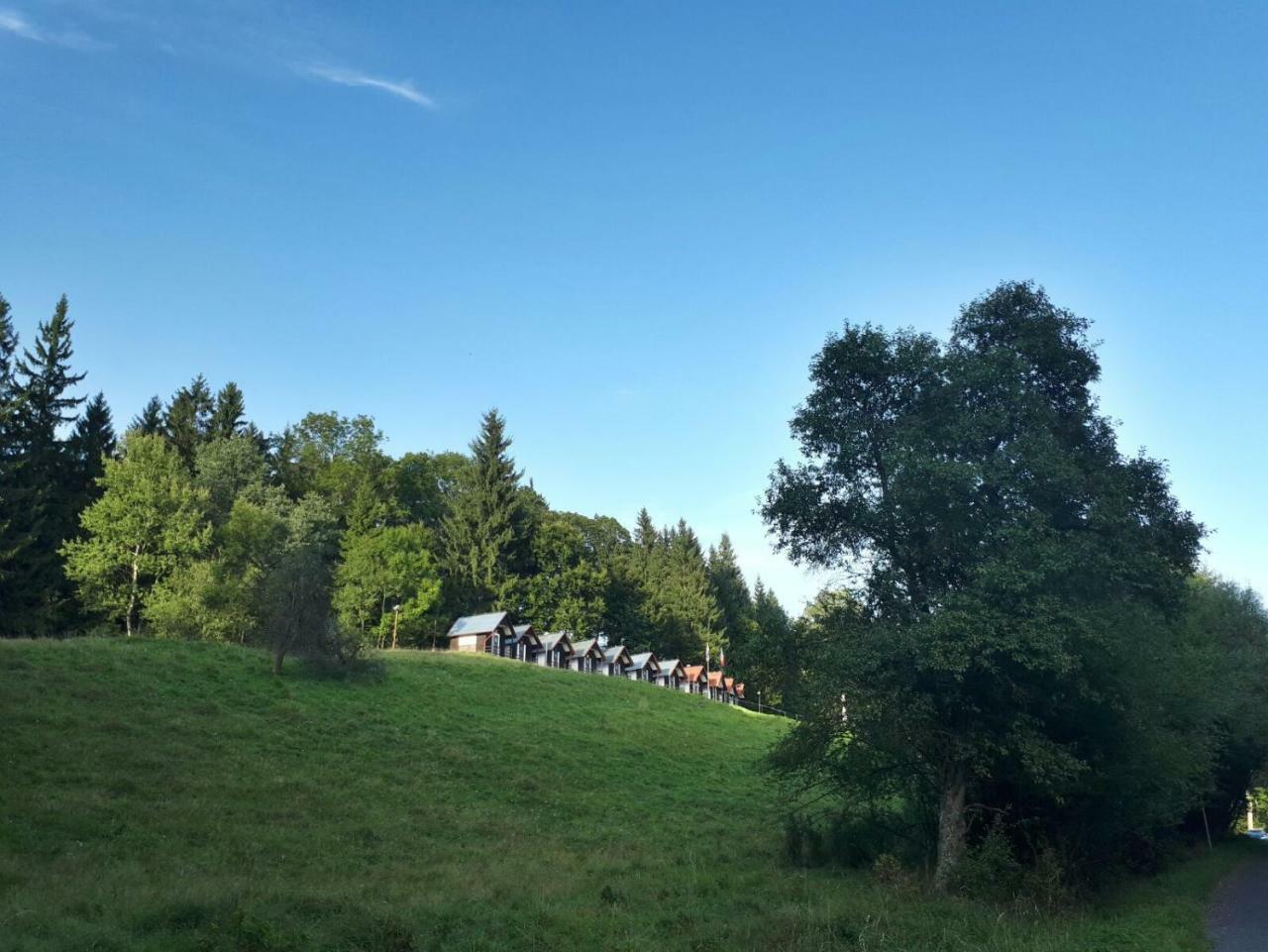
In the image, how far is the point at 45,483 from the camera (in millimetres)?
57031

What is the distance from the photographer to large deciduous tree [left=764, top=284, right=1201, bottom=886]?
18.1 m

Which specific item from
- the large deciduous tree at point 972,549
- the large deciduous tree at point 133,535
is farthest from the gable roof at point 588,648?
the large deciduous tree at point 972,549

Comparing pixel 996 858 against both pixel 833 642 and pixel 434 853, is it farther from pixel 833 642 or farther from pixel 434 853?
pixel 434 853

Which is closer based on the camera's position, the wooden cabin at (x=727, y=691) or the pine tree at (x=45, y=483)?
the pine tree at (x=45, y=483)

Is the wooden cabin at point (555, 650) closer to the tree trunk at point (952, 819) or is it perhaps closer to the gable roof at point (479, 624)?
the gable roof at point (479, 624)

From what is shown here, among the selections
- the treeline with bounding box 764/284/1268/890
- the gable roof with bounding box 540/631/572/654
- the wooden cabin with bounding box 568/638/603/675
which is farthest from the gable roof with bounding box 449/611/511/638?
the treeline with bounding box 764/284/1268/890

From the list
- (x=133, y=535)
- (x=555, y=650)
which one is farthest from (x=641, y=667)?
(x=133, y=535)

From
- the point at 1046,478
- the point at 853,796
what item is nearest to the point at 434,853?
the point at 853,796

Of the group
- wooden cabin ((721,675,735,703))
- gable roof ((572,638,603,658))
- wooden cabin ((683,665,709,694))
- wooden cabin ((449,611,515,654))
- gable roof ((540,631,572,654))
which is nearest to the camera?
wooden cabin ((449,611,515,654))

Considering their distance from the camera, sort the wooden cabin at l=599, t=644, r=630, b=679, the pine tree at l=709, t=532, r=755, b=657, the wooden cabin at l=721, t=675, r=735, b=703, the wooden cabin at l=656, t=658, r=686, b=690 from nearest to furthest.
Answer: the wooden cabin at l=599, t=644, r=630, b=679 < the wooden cabin at l=656, t=658, r=686, b=690 < the wooden cabin at l=721, t=675, r=735, b=703 < the pine tree at l=709, t=532, r=755, b=657

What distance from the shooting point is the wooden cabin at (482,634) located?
71.1 meters

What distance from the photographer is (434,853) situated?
21.9m

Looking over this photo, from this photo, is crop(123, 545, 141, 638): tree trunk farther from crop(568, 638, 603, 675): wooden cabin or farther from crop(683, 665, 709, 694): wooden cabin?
crop(683, 665, 709, 694): wooden cabin

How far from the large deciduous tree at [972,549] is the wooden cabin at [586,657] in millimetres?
56783
